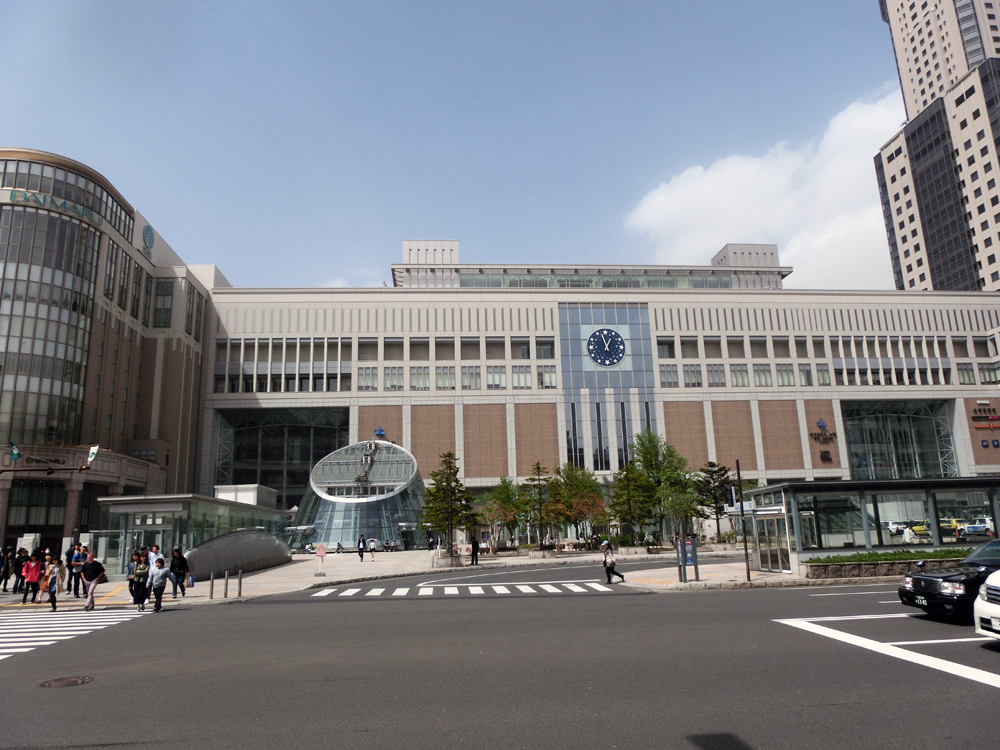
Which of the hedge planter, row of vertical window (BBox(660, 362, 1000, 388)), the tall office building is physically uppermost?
the tall office building

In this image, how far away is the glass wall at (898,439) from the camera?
8519 cm

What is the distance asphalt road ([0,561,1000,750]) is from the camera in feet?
23.1

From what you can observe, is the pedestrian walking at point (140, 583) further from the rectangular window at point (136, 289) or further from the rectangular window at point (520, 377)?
the rectangular window at point (520, 377)

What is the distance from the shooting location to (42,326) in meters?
51.5

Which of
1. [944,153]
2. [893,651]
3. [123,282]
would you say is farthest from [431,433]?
[944,153]

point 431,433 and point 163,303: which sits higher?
point 163,303

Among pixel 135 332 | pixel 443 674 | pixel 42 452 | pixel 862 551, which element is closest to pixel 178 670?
pixel 443 674

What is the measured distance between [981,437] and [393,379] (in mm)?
72769

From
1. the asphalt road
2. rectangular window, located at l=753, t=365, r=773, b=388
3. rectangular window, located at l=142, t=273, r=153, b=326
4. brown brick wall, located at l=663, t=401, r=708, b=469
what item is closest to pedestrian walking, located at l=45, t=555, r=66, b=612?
the asphalt road

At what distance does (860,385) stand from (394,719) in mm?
88906

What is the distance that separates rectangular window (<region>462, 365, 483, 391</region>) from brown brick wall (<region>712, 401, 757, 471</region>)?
1126 inches

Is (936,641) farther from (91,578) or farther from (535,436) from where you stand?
(535,436)

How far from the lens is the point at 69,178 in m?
54.6

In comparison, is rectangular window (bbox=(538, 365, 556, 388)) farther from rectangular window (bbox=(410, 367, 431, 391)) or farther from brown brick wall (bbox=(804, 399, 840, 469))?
brown brick wall (bbox=(804, 399, 840, 469))
